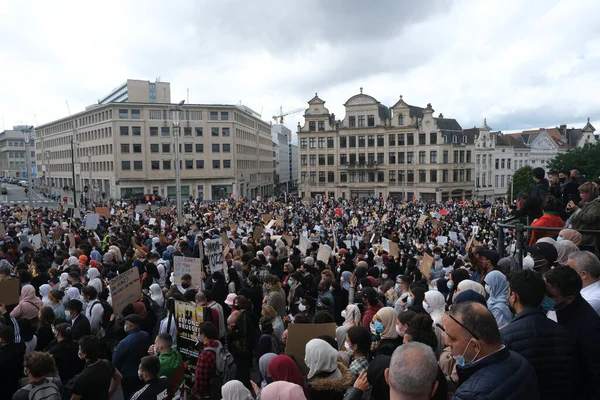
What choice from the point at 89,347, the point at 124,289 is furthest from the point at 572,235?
the point at 124,289

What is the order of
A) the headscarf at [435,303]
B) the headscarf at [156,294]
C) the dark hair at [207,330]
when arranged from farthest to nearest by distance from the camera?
the headscarf at [156,294]
the dark hair at [207,330]
the headscarf at [435,303]

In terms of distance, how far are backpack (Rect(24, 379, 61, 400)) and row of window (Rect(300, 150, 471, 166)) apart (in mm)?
62414

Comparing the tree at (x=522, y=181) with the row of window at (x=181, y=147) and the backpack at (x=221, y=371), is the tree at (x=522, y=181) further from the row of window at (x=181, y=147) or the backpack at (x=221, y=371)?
the backpack at (x=221, y=371)

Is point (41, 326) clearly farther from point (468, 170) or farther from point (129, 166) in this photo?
point (468, 170)

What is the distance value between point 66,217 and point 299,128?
4476 centimetres

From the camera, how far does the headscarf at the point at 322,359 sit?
4.36 metres

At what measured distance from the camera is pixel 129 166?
6494cm

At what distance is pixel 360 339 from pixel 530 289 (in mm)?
1801

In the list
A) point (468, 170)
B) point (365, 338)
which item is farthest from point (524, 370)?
point (468, 170)

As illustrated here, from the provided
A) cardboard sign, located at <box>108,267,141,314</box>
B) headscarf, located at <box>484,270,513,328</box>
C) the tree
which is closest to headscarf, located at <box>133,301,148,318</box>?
cardboard sign, located at <box>108,267,141,314</box>

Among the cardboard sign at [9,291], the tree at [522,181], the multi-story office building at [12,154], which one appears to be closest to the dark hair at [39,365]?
the cardboard sign at [9,291]

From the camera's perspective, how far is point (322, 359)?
436 centimetres

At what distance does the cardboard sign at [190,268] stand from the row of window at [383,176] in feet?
189

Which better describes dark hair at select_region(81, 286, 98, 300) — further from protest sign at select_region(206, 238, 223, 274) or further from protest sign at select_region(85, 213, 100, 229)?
protest sign at select_region(85, 213, 100, 229)
